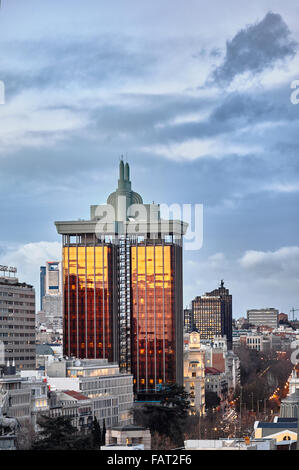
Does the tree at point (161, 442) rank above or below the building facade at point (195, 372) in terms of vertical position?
below

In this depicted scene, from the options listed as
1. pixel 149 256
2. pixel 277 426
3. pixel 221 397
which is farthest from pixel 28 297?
pixel 277 426

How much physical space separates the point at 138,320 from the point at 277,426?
148 feet

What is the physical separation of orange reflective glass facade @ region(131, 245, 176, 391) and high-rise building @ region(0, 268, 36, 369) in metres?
7.09

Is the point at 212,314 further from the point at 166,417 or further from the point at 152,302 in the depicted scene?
the point at 166,417

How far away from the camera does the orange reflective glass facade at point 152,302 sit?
77438 mm

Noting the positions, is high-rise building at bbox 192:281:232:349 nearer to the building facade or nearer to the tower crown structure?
the tower crown structure

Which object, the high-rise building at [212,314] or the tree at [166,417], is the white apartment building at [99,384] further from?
the high-rise building at [212,314]

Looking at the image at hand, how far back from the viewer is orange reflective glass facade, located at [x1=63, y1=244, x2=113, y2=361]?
77625 millimetres

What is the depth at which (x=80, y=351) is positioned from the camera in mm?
76875

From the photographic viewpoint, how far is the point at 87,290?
7819cm

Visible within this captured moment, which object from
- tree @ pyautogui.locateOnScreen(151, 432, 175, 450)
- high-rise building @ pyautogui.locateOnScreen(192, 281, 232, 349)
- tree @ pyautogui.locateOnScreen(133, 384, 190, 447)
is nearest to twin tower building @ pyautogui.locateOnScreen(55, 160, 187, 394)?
tree @ pyautogui.locateOnScreen(133, 384, 190, 447)

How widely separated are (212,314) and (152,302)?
86.2m

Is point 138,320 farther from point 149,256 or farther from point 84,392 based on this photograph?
point 84,392

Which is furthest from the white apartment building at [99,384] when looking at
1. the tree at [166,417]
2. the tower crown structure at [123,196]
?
the tower crown structure at [123,196]
